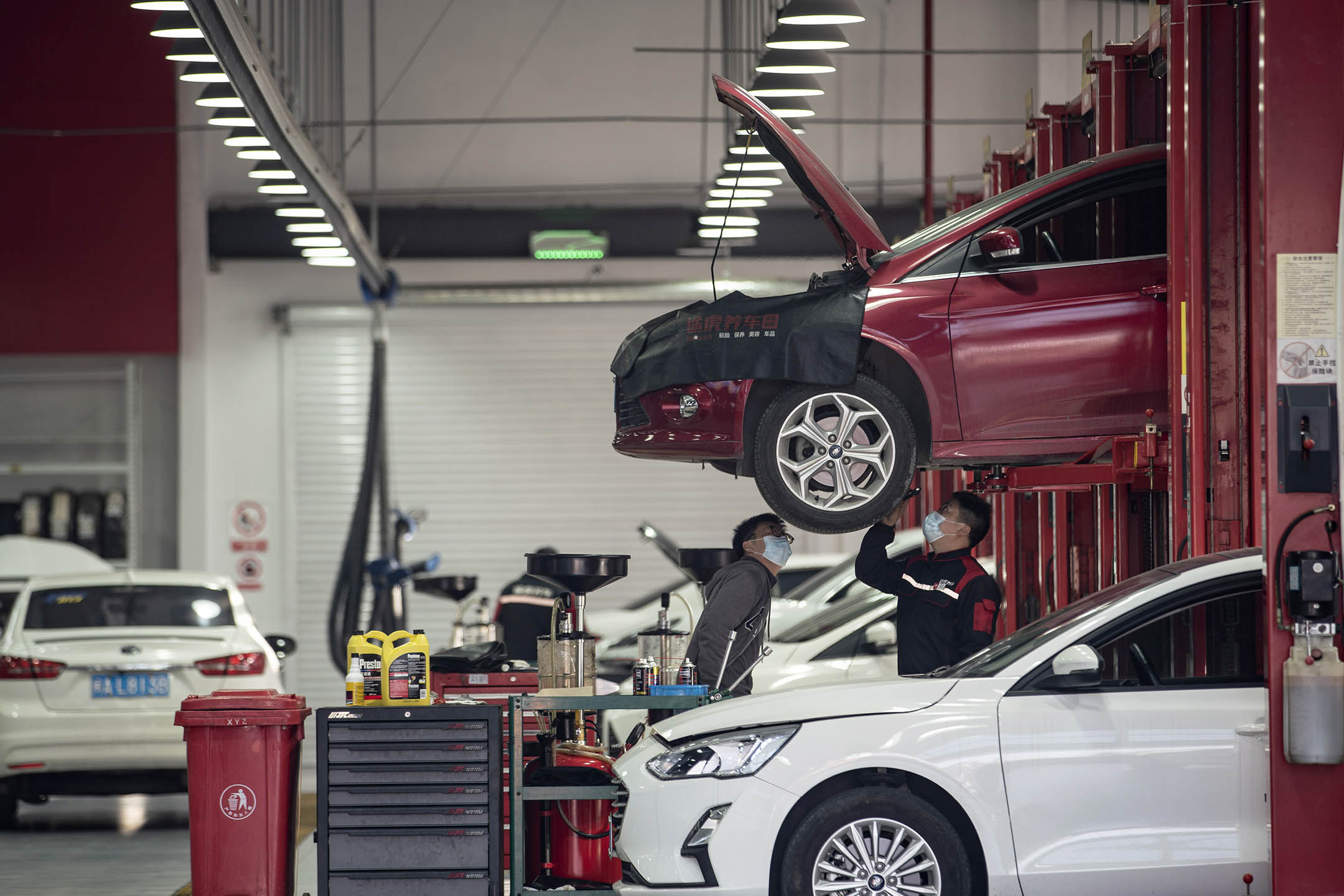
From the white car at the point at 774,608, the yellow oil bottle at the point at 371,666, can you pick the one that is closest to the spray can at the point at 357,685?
the yellow oil bottle at the point at 371,666

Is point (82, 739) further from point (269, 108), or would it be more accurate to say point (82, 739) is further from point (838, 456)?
point (838, 456)

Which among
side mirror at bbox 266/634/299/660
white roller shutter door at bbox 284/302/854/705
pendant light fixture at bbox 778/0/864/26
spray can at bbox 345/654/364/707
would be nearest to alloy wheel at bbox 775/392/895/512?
spray can at bbox 345/654/364/707

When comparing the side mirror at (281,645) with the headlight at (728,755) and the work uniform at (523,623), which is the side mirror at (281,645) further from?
the headlight at (728,755)

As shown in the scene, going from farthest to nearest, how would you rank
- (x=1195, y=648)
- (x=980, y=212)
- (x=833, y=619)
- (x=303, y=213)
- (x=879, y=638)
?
(x=303, y=213), (x=833, y=619), (x=879, y=638), (x=980, y=212), (x=1195, y=648)

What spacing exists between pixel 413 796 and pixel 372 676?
1.58 ft

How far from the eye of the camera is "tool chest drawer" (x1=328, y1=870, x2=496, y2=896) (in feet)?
19.0

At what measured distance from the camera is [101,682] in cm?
875

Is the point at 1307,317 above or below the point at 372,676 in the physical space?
above

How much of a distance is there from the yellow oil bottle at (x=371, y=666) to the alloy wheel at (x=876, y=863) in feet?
6.14

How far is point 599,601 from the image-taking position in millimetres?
15844

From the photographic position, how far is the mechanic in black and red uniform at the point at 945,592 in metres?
6.46

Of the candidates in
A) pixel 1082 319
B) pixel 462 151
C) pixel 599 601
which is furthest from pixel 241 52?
pixel 599 601

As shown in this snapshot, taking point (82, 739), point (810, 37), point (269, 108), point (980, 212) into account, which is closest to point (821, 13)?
point (810, 37)

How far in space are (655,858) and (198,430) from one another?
11.2 meters
